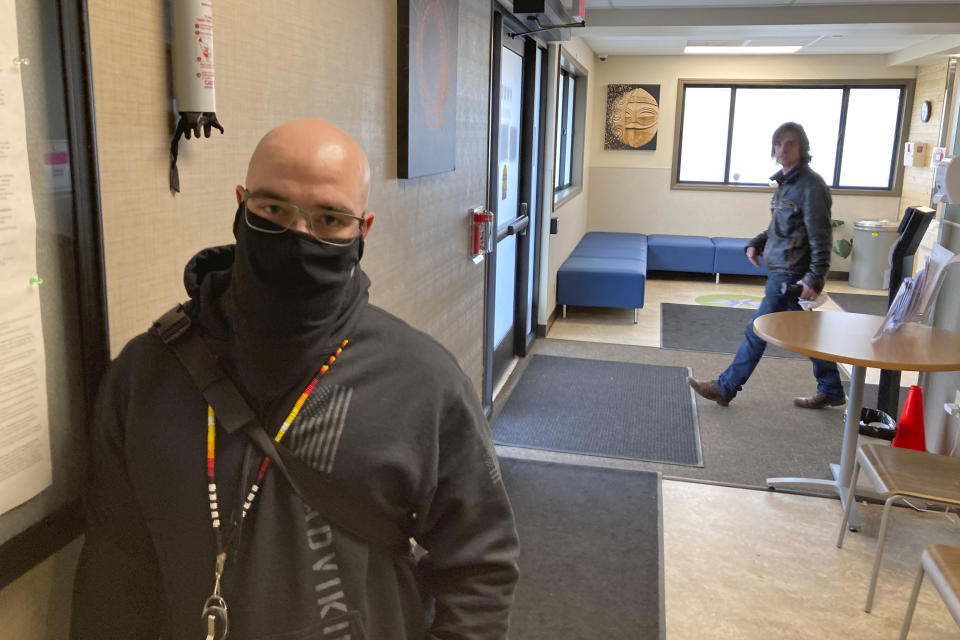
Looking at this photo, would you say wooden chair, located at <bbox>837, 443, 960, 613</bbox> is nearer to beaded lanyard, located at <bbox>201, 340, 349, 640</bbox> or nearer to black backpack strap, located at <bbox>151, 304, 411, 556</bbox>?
black backpack strap, located at <bbox>151, 304, 411, 556</bbox>

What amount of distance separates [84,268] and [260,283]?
28 centimetres

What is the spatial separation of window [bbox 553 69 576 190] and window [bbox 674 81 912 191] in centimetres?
158

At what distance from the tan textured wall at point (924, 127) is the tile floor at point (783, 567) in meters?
5.20

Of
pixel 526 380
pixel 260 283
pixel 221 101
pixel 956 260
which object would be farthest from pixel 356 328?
pixel 526 380

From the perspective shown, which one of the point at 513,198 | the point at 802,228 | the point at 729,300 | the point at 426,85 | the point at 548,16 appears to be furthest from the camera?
the point at 729,300

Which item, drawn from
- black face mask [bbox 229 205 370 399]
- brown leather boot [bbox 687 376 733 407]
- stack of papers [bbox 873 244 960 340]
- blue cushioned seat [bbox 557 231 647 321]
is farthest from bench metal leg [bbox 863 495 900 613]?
blue cushioned seat [bbox 557 231 647 321]

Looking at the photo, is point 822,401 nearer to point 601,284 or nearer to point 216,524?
point 601,284

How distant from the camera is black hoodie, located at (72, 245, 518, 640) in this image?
105 cm

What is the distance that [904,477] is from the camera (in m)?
2.56

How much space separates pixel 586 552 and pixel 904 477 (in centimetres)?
107

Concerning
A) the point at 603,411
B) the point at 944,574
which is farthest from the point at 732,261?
the point at 944,574

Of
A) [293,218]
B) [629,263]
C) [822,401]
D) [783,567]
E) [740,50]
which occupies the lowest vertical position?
[783,567]

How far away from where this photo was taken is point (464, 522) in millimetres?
1151

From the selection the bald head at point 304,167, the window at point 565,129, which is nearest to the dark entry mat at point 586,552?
the bald head at point 304,167
